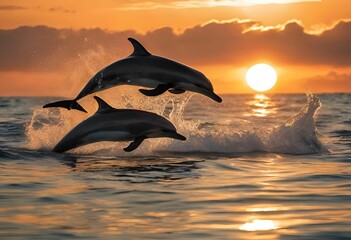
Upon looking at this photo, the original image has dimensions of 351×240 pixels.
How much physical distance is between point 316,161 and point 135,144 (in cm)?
425

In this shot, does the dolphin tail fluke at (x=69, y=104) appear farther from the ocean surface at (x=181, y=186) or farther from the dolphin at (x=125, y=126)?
the ocean surface at (x=181, y=186)

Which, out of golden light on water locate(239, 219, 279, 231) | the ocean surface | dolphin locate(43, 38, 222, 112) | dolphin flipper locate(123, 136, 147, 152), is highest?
dolphin locate(43, 38, 222, 112)

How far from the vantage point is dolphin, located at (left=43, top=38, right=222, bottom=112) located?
576 inches

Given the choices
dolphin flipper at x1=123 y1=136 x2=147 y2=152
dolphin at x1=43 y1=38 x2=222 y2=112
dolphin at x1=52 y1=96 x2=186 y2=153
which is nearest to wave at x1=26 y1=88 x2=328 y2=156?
dolphin at x1=52 y1=96 x2=186 y2=153

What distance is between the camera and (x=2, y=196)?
37.8 feet

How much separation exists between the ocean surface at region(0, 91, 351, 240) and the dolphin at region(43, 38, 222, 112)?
5.31ft

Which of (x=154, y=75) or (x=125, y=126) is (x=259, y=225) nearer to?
(x=154, y=75)

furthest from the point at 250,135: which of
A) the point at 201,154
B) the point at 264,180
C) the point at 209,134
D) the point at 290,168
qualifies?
the point at 264,180

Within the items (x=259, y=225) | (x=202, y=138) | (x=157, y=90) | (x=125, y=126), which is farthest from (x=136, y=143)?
(x=259, y=225)

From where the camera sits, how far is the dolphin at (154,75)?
14641mm

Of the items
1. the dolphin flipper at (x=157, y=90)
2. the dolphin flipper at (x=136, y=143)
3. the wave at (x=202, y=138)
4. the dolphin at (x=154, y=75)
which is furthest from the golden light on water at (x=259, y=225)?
the wave at (x=202, y=138)

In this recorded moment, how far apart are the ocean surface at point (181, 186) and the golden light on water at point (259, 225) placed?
0.01 meters

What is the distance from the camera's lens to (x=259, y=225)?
942cm

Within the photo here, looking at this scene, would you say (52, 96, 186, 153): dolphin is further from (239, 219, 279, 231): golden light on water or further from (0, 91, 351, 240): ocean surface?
(239, 219, 279, 231): golden light on water
